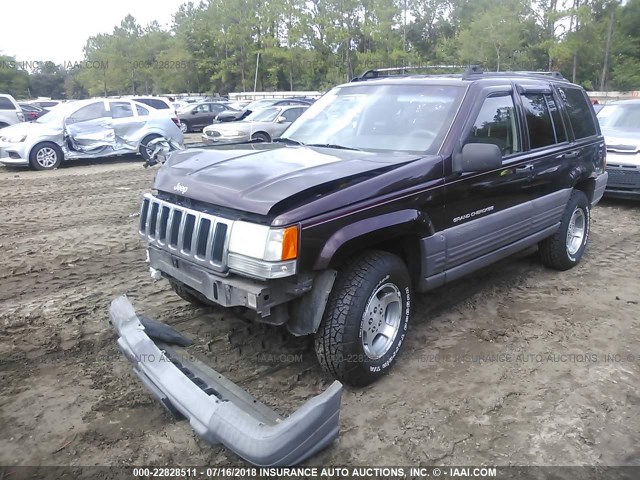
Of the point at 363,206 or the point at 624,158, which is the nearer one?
the point at 363,206

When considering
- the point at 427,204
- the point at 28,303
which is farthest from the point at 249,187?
the point at 28,303

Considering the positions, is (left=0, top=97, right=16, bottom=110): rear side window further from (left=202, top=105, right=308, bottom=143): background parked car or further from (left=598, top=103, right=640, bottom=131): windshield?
(left=598, top=103, right=640, bottom=131): windshield

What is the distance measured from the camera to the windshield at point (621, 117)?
946cm

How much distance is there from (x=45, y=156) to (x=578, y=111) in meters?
12.0

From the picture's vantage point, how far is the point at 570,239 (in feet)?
19.0

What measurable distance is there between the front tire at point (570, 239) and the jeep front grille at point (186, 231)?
390 cm

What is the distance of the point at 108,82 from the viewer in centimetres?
6125

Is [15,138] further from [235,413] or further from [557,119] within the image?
[235,413]

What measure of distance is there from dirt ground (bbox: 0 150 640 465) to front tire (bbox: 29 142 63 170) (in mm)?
7607

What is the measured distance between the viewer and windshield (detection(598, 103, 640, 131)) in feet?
31.0

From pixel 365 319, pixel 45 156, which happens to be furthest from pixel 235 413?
pixel 45 156

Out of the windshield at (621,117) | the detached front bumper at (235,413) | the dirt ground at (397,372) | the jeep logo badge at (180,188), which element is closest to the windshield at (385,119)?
the jeep logo badge at (180,188)

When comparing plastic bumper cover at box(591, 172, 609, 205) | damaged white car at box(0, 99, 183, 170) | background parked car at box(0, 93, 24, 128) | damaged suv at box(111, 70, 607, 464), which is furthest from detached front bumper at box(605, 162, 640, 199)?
background parked car at box(0, 93, 24, 128)

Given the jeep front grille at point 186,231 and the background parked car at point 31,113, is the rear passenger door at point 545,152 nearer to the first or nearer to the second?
the jeep front grille at point 186,231
